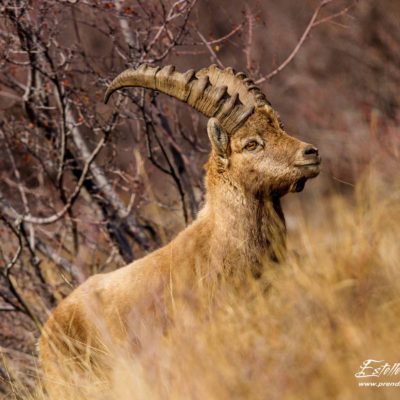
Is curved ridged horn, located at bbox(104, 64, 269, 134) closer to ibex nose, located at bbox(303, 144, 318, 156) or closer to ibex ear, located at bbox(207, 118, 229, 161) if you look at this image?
ibex ear, located at bbox(207, 118, 229, 161)

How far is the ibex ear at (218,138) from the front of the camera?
18.0 feet

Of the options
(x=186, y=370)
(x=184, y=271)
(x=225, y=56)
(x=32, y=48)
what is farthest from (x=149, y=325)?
(x=225, y=56)

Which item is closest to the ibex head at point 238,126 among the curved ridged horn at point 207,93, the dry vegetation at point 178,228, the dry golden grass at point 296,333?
the curved ridged horn at point 207,93

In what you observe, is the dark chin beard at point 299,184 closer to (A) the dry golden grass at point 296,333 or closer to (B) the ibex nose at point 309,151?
(B) the ibex nose at point 309,151

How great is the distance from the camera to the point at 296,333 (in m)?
3.62

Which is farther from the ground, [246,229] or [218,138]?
[218,138]

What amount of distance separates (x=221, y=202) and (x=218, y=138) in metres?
0.46

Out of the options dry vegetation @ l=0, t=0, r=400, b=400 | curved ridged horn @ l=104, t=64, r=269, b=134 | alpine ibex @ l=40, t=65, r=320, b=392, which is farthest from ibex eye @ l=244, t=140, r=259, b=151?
dry vegetation @ l=0, t=0, r=400, b=400

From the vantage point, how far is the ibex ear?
5.50 metres

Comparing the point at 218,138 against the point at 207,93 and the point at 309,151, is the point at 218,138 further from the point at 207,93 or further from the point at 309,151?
the point at 309,151

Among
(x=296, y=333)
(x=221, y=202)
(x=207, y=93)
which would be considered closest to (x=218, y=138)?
(x=207, y=93)

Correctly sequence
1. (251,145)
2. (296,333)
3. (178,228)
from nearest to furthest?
(296,333), (251,145), (178,228)

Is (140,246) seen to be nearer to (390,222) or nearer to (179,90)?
(179,90)

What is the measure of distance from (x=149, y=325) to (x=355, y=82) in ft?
44.2
